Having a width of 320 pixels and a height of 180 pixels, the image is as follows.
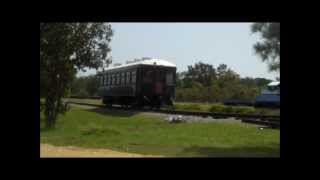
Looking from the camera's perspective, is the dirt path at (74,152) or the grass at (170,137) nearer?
the dirt path at (74,152)

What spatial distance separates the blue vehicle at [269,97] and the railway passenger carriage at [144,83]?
15.4ft

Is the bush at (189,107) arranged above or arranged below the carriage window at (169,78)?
below

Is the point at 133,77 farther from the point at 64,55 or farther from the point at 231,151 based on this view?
the point at 231,151

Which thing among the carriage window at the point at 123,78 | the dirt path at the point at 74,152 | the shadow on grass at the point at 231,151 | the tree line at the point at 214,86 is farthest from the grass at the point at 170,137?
the tree line at the point at 214,86

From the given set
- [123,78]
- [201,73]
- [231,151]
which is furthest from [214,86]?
[231,151]

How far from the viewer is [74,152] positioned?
12500mm

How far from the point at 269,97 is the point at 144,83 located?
674 centimetres

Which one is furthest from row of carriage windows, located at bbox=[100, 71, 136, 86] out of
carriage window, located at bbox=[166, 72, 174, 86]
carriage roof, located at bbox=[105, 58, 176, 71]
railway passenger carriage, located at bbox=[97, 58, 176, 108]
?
carriage window, located at bbox=[166, 72, 174, 86]

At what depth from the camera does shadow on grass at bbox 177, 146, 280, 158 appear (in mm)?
A: 12446

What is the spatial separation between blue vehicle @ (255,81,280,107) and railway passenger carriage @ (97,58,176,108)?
4.69 metres

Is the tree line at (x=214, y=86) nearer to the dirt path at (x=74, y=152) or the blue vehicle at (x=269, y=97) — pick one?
the blue vehicle at (x=269, y=97)

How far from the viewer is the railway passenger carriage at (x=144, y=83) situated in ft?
90.8
